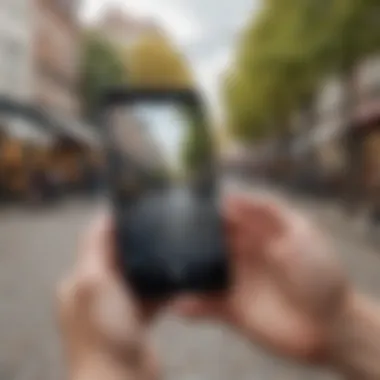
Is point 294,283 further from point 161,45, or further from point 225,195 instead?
point 161,45

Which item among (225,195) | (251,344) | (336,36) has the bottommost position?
(251,344)

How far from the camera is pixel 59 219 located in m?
0.60

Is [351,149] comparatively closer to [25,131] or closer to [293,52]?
[293,52]

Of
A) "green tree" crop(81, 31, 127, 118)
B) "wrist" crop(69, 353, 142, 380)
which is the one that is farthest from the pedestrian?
"green tree" crop(81, 31, 127, 118)

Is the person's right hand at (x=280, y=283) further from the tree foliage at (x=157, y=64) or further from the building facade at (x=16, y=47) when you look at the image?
the building facade at (x=16, y=47)

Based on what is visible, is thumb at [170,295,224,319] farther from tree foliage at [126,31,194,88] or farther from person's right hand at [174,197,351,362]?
tree foliage at [126,31,194,88]

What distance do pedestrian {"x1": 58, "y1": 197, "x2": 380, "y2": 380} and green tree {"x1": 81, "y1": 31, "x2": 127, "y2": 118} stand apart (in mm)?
102

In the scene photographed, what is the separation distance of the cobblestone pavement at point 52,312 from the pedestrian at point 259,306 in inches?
2.7

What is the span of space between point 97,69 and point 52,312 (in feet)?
0.61

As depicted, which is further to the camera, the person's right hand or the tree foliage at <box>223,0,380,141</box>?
the tree foliage at <box>223,0,380,141</box>

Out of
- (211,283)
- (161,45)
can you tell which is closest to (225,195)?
(211,283)

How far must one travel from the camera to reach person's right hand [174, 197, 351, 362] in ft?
1.52

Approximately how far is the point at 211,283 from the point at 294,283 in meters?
0.06

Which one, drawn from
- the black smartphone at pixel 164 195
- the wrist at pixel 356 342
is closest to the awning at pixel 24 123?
the black smartphone at pixel 164 195
